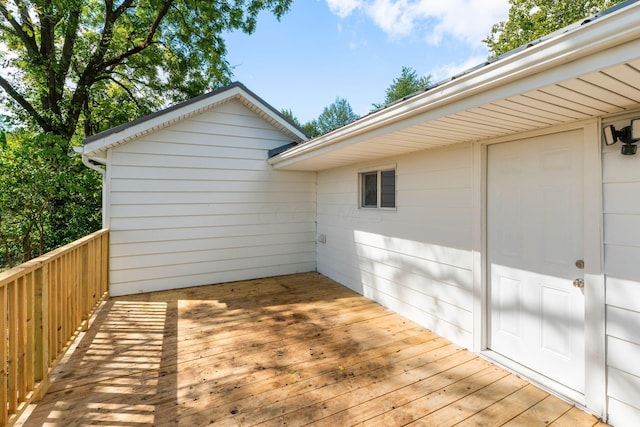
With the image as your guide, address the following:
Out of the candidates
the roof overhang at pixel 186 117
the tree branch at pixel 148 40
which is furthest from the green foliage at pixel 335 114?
the roof overhang at pixel 186 117

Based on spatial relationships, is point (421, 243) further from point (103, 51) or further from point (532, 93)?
point (103, 51)

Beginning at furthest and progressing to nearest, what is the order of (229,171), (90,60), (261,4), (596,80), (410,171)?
1. (261,4)
2. (90,60)
3. (229,171)
4. (410,171)
5. (596,80)

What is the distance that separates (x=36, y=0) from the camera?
5.95 meters

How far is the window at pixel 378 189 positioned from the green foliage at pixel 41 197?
616cm

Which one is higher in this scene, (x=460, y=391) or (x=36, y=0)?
(x=36, y=0)

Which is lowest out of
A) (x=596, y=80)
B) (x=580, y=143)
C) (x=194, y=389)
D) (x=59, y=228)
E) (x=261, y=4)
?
(x=194, y=389)

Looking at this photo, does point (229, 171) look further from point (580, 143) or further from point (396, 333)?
point (580, 143)

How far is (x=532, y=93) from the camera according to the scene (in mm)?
1771

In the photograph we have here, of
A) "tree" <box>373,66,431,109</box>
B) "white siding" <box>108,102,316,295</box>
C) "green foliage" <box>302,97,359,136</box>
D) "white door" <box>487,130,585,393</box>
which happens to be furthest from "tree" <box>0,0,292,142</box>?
"green foliage" <box>302,97,359,136</box>

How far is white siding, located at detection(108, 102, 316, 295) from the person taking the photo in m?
4.88

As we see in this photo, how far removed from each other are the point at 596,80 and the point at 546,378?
2418 mm

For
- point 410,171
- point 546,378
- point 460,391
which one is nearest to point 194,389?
point 460,391

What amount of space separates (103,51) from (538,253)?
995 centimetres

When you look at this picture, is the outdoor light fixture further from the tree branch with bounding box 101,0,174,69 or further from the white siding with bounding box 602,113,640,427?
the tree branch with bounding box 101,0,174,69
